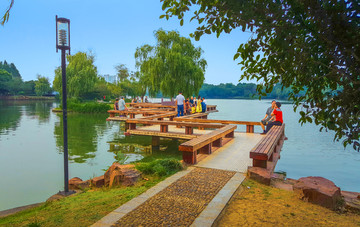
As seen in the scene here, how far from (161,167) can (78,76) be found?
33.7 metres

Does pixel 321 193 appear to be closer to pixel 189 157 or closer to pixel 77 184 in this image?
pixel 189 157

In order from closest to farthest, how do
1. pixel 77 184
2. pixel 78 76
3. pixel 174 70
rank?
pixel 77 184 → pixel 174 70 → pixel 78 76

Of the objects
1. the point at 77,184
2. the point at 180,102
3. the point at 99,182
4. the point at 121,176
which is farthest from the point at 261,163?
the point at 180,102

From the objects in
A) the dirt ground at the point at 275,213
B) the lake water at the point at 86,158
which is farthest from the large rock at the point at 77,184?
the dirt ground at the point at 275,213

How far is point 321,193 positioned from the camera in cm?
410

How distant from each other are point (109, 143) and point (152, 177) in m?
8.58

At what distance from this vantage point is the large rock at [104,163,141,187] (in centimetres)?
520

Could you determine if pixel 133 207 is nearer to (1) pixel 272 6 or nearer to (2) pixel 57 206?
(2) pixel 57 206

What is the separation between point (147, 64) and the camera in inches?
1099

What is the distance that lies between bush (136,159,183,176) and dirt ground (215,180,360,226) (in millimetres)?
1576

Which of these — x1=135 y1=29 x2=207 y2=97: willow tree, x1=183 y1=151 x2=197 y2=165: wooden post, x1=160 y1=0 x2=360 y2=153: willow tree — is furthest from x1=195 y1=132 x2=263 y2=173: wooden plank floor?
x1=135 y1=29 x2=207 y2=97: willow tree

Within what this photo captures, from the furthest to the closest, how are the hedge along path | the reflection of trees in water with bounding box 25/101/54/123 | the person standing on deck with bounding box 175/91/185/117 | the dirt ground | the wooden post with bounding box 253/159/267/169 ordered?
the reflection of trees in water with bounding box 25/101/54/123
the person standing on deck with bounding box 175/91/185/117
the wooden post with bounding box 253/159/267/169
the dirt ground
the hedge along path

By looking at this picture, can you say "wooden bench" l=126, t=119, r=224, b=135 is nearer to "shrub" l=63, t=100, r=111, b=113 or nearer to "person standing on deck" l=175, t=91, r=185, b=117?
"person standing on deck" l=175, t=91, r=185, b=117

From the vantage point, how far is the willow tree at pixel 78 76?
116ft
